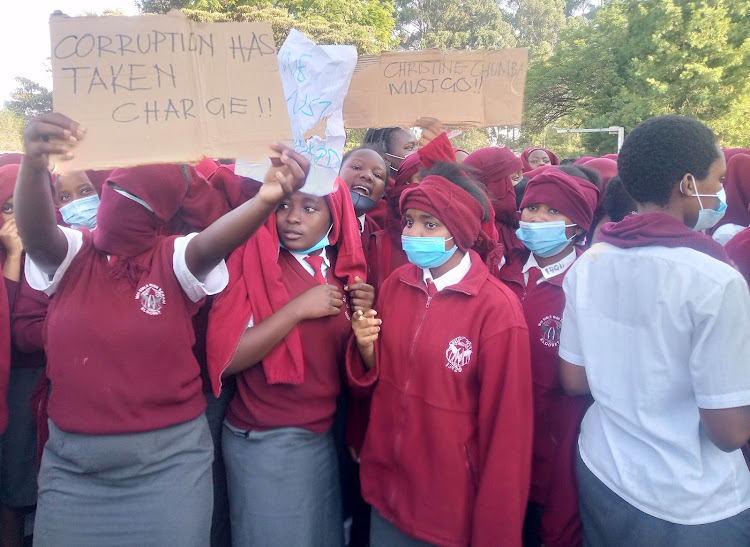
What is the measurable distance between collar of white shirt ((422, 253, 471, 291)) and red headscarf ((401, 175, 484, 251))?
0.07 metres

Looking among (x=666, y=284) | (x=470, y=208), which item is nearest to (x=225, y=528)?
(x=470, y=208)

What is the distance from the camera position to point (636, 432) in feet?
5.70

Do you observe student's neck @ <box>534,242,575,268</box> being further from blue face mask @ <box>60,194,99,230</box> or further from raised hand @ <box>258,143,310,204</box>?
blue face mask @ <box>60,194,99,230</box>

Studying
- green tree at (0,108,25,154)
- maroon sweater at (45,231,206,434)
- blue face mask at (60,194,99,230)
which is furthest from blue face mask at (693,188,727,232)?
green tree at (0,108,25,154)

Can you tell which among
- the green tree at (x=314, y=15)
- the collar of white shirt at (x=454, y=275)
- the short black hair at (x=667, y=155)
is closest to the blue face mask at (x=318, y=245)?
the collar of white shirt at (x=454, y=275)

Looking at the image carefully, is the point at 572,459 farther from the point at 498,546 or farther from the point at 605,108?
the point at 605,108

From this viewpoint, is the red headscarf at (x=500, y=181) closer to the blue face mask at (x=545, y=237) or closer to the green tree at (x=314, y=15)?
Result: the blue face mask at (x=545, y=237)

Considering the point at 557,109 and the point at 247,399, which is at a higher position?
the point at 557,109

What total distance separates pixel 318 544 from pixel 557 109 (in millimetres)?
27704

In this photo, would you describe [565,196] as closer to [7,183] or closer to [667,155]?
[667,155]

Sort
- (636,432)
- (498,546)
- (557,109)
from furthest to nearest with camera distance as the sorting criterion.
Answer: (557,109) → (498,546) → (636,432)

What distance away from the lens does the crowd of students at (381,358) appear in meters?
1.65

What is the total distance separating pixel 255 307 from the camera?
89.0 inches

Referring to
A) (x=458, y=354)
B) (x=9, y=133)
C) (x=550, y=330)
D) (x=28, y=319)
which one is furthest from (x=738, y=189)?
(x=9, y=133)
